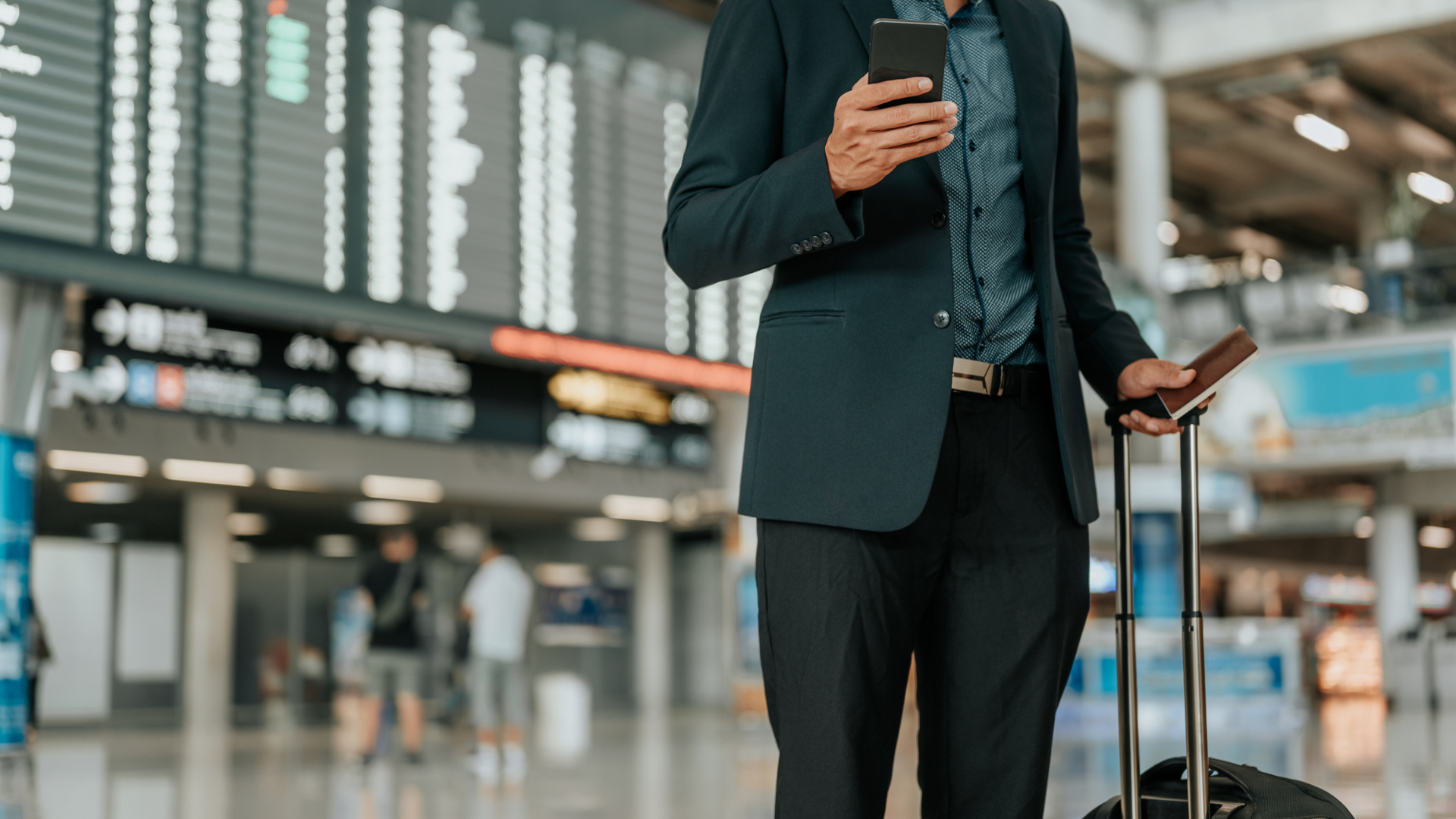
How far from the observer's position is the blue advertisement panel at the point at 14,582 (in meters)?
7.81

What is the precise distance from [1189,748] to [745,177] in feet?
3.10

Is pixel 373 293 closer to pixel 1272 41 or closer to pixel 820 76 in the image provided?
pixel 820 76

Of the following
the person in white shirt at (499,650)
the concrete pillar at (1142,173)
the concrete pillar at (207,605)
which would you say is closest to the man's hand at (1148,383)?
the person in white shirt at (499,650)

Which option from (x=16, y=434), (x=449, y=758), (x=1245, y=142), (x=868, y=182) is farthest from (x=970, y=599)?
(x=1245, y=142)

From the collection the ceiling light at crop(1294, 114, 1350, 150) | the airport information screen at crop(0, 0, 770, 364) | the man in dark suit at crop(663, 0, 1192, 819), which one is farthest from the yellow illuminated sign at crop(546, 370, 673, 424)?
the ceiling light at crop(1294, 114, 1350, 150)

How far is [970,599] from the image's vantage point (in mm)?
1686

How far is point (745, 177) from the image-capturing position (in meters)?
1.70

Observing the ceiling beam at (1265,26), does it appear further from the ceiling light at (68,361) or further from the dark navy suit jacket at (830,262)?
the dark navy suit jacket at (830,262)

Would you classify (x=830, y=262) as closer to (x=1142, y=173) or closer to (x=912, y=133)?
(x=912, y=133)

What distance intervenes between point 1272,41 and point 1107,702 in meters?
8.01

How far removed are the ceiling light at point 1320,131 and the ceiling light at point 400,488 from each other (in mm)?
13789

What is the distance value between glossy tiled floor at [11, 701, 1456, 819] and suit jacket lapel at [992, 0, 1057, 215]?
4051 millimetres

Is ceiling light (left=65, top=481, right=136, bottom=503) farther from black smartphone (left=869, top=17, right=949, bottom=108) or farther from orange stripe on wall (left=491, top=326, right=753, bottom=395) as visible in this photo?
black smartphone (left=869, top=17, right=949, bottom=108)

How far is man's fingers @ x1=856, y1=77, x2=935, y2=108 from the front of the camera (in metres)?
1.42
